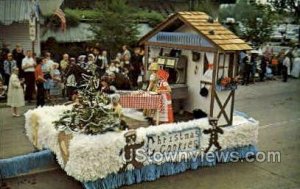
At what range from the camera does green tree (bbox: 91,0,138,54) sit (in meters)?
18.9

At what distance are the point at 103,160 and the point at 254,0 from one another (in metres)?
17.3

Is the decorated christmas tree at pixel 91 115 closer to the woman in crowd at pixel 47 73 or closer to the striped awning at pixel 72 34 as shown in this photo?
the woman in crowd at pixel 47 73

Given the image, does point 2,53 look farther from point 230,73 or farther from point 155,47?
point 230,73

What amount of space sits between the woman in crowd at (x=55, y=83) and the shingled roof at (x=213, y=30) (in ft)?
17.8

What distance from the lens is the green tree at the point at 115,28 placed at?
742 inches

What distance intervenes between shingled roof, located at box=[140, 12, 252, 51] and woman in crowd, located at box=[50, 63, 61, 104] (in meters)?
5.43

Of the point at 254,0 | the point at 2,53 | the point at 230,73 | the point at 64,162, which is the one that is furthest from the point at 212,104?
the point at 254,0

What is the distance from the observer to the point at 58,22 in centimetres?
2002

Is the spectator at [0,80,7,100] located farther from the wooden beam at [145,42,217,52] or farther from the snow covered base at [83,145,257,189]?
the snow covered base at [83,145,257,189]

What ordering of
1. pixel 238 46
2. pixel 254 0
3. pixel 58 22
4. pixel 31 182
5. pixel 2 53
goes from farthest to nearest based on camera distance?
pixel 254 0 < pixel 58 22 < pixel 2 53 < pixel 238 46 < pixel 31 182

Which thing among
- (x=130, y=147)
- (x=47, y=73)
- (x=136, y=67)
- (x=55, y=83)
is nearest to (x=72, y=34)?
(x=136, y=67)

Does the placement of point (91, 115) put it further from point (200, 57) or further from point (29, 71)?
point (29, 71)

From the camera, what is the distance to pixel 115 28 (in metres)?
18.9

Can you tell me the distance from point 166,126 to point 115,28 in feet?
36.7
